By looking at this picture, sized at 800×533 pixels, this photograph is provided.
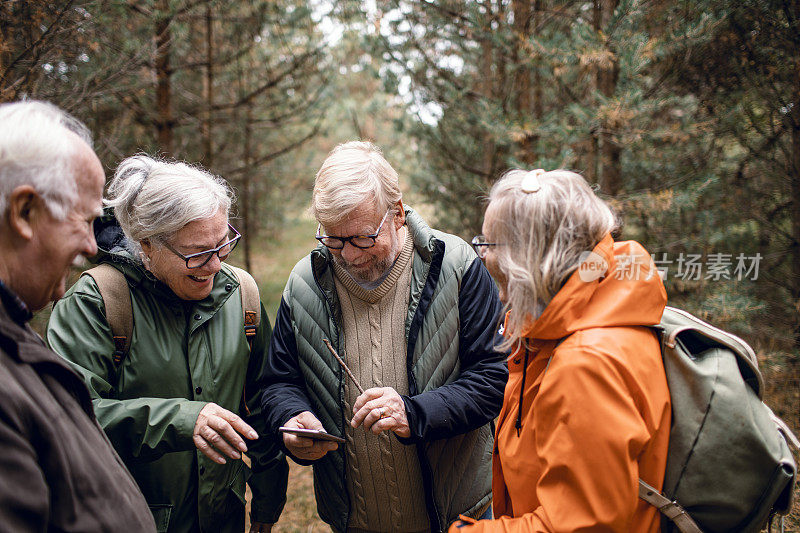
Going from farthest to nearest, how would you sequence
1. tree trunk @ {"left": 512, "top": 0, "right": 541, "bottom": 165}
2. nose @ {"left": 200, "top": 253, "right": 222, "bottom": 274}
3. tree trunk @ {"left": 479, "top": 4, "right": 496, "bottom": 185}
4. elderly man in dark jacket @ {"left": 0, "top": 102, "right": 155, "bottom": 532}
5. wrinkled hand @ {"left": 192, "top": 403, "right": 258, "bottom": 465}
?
1. tree trunk @ {"left": 479, "top": 4, "right": 496, "bottom": 185}
2. tree trunk @ {"left": 512, "top": 0, "right": 541, "bottom": 165}
3. nose @ {"left": 200, "top": 253, "right": 222, "bottom": 274}
4. wrinkled hand @ {"left": 192, "top": 403, "right": 258, "bottom": 465}
5. elderly man in dark jacket @ {"left": 0, "top": 102, "right": 155, "bottom": 532}

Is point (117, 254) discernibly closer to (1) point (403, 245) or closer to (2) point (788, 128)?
(1) point (403, 245)

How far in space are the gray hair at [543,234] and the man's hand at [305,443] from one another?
93cm

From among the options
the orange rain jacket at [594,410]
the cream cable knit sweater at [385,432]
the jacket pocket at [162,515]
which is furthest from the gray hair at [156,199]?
the orange rain jacket at [594,410]

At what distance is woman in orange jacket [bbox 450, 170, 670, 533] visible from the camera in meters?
1.35

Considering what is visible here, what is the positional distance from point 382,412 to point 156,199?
4.07 ft

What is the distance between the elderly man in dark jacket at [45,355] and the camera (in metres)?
1.06

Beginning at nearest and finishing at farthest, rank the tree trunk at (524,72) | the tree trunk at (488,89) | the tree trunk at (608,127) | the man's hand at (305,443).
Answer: the man's hand at (305,443) < the tree trunk at (608,127) < the tree trunk at (524,72) < the tree trunk at (488,89)

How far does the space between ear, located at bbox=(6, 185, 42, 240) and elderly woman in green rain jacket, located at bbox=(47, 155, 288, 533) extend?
84 centimetres

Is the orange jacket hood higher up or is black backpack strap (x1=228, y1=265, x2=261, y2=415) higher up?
the orange jacket hood

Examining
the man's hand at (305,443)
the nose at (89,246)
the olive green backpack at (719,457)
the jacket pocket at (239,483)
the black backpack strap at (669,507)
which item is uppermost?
the nose at (89,246)

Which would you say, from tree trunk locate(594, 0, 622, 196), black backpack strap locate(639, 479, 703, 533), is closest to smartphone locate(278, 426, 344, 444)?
black backpack strap locate(639, 479, 703, 533)

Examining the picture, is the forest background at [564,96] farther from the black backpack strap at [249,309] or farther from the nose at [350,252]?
the nose at [350,252]

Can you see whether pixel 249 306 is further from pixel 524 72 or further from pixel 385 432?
pixel 524 72

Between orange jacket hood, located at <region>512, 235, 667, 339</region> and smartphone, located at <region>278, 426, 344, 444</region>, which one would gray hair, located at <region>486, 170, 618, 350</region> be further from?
smartphone, located at <region>278, 426, 344, 444</region>
